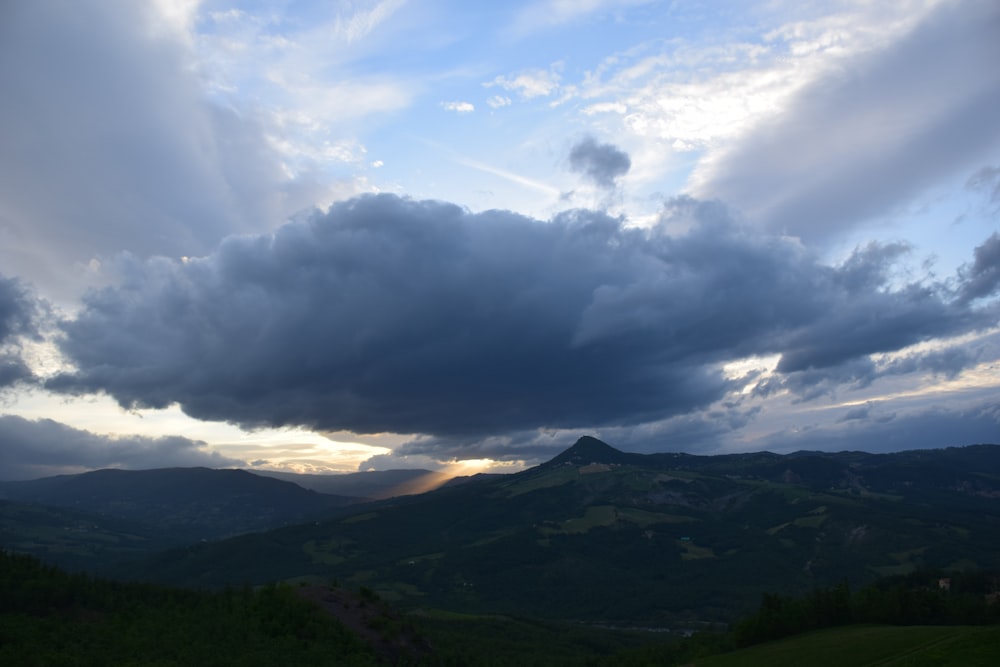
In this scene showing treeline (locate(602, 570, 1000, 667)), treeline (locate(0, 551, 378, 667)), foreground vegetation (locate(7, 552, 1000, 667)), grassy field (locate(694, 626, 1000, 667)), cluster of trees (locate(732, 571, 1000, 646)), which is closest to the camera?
grassy field (locate(694, 626, 1000, 667))

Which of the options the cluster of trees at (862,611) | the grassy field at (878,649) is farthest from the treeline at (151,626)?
the cluster of trees at (862,611)

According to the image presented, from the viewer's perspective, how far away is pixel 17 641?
51.2 m

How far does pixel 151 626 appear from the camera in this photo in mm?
64438

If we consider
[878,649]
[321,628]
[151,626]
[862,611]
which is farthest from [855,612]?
[151,626]

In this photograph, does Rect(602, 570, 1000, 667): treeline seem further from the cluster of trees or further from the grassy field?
the grassy field

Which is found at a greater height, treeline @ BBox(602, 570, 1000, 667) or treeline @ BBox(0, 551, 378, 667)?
treeline @ BBox(0, 551, 378, 667)

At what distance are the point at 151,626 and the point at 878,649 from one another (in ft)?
213

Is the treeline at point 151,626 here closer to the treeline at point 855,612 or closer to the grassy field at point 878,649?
the grassy field at point 878,649

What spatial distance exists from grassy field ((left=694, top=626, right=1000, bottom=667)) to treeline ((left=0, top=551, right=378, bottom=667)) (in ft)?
134

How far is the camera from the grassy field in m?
43.6

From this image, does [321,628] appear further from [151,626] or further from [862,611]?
[862,611]

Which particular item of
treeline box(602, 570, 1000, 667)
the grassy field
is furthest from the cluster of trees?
the grassy field

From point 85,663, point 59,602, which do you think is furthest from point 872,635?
point 59,602

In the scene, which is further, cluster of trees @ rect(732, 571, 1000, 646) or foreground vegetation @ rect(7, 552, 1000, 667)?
cluster of trees @ rect(732, 571, 1000, 646)
